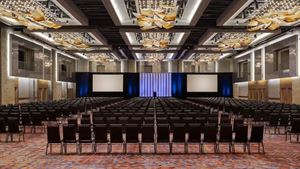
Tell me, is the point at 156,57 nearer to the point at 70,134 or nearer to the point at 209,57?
the point at 209,57

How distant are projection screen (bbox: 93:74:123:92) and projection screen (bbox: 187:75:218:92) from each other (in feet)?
28.7

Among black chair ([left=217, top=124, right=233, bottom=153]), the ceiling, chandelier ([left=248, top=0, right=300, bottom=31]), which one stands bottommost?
black chair ([left=217, top=124, right=233, bottom=153])

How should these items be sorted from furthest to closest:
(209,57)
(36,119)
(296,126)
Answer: (209,57) → (36,119) → (296,126)

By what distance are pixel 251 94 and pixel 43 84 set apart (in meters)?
20.8

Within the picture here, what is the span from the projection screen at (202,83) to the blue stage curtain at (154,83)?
291 cm

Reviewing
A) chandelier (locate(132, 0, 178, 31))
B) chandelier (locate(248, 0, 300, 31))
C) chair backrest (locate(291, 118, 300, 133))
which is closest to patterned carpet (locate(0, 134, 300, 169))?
chair backrest (locate(291, 118, 300, 133))

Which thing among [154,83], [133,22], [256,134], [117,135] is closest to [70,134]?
[117,135]

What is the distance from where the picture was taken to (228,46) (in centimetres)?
2222

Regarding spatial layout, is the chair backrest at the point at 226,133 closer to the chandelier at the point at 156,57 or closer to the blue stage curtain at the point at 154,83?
the chandelier at the point at 156,57

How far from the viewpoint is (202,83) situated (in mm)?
44094

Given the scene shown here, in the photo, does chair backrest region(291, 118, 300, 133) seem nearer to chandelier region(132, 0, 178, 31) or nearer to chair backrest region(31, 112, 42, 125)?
chandelier region(132, 0, 178, 31)

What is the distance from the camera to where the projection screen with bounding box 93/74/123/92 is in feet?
144

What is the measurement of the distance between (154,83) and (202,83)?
627cm

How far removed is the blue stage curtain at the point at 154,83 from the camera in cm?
4572
